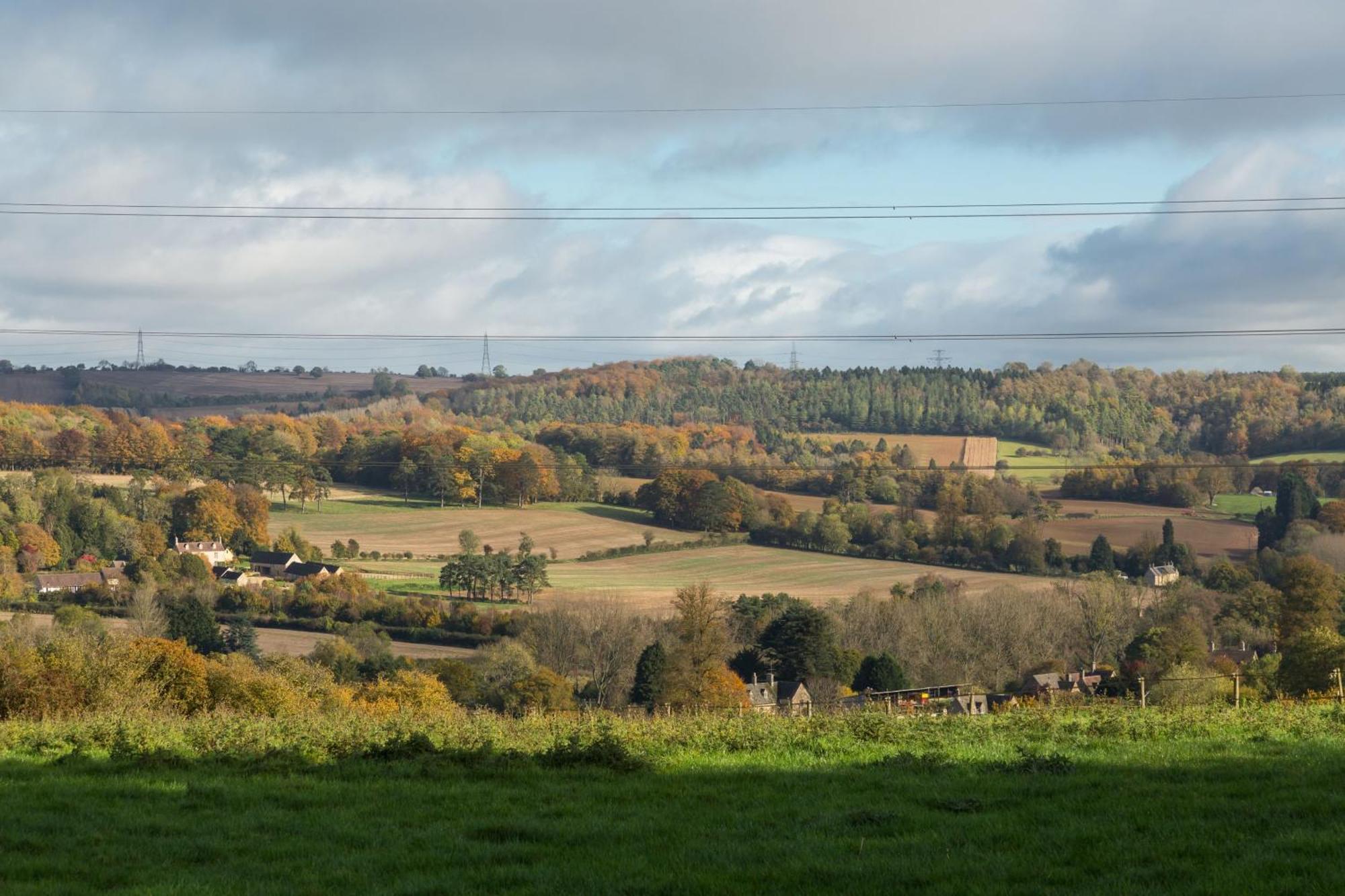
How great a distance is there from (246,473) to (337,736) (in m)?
65.5

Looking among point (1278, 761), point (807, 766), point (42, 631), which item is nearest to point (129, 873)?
point (807, 766)

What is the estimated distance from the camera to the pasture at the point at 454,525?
73.2 metres

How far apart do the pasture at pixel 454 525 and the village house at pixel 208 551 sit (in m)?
3.94

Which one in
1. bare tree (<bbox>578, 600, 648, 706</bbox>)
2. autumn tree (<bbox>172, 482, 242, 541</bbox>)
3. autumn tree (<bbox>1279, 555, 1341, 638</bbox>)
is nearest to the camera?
bare tree (<bbox>578, 600, 648, 706</bbox>)

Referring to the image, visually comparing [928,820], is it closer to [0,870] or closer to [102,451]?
[0,870]

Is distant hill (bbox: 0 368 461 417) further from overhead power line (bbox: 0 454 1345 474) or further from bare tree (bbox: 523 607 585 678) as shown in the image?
bare tree (bbox: 523 607 585 678)

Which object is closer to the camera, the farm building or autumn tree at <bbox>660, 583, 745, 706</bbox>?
autumn tree at <bbox>660, 583, 745, 706</bbox>

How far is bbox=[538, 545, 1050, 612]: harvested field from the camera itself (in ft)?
205

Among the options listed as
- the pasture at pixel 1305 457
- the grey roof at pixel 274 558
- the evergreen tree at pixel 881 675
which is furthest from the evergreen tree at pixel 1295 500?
the grey roof at pixel 274 558

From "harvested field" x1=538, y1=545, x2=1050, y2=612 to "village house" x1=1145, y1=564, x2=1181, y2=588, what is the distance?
18.2 feet

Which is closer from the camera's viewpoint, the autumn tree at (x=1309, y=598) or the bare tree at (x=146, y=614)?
the bare tree at (x=146, y=614)

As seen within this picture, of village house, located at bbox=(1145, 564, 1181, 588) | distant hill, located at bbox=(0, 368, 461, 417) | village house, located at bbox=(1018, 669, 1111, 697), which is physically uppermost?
distant hill, located at bbox=(0, 368, 461, 417)

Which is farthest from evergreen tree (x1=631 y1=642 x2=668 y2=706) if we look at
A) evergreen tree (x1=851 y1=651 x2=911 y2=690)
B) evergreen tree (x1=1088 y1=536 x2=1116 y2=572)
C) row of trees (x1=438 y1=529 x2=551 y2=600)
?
evergreen tree (x1=1088 y1=536 x2=1116 y2=572)

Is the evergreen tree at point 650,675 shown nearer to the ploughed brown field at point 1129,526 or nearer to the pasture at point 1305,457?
the ploughed brown field at point 1129,526
